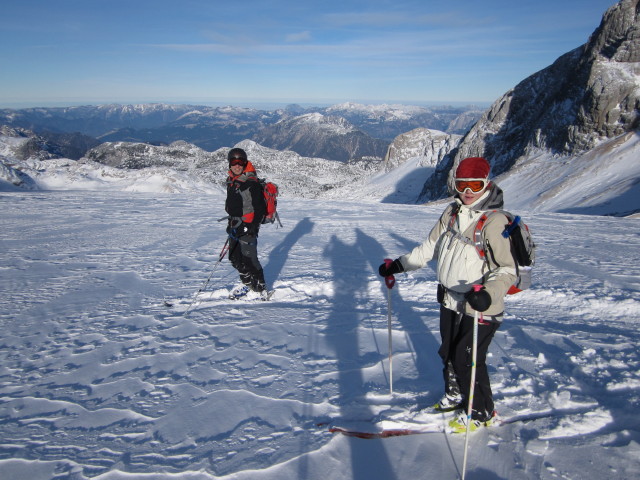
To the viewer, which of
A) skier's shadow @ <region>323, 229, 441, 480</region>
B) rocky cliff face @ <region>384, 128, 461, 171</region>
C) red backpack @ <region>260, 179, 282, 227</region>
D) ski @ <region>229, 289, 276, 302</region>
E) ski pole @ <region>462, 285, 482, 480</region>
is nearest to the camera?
ski pole @ <region>462, 285, 482, 480</region>

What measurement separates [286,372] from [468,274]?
2691mm

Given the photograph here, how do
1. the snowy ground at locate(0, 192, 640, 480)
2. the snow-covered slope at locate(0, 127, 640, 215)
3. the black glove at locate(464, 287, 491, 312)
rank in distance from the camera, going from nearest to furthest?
1. the black glove at locate(464, 287, 491, 312)
2. the snowy ground at locate(0, 192, 640, 480)
3. the snow-covered slope at locate(0, 127, 640, 215)

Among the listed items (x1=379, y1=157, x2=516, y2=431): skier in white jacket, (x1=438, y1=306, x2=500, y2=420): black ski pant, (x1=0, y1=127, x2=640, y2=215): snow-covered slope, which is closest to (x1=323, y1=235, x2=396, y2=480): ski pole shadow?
(x1=379, y1=157, x2=516, y2=431): skier in white jacket

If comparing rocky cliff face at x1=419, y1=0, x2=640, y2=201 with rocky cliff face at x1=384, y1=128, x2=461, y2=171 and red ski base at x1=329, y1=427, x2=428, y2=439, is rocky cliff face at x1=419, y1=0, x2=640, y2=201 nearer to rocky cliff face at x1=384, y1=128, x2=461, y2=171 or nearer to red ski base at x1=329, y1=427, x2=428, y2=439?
rocky cliff face at x1=384, y1=128, x2=461, y2=171

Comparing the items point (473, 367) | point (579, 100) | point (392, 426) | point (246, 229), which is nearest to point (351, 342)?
point (392, 426)

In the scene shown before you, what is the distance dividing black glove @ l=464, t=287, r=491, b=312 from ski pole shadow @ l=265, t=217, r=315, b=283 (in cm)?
595

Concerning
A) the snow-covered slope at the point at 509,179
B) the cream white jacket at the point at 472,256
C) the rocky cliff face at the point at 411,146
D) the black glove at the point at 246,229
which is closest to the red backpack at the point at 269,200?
the black glove at the point at 246,229

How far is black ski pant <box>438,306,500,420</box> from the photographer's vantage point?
3.37 metres

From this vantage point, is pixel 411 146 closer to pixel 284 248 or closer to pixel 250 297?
pixel 284 248

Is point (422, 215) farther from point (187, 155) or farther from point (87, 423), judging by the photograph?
point (187, 155)

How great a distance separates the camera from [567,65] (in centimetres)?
5741

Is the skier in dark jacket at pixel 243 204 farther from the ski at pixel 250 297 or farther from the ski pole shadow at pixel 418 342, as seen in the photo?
the ski pole shadow at pixel 418 342

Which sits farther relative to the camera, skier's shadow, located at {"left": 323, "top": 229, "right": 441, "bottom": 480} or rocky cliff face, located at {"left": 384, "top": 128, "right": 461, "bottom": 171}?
rocky cliff face, located at {"left": 384, "top": 128, "right": 461, "bottom": 171}

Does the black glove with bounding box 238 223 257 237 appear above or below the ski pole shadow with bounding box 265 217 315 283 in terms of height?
above
